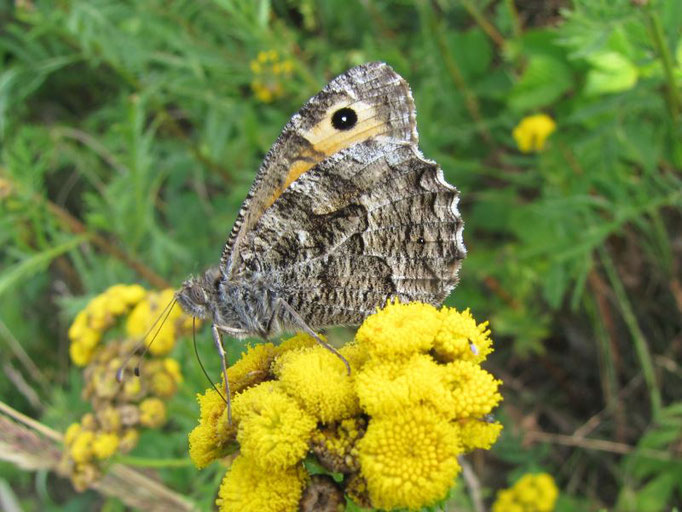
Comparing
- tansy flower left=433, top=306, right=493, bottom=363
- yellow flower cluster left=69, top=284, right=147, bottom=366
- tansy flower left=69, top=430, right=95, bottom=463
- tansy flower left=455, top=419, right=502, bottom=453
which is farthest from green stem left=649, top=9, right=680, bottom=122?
Answer: tansy flower left=69, top=430, right=95, bottom=463

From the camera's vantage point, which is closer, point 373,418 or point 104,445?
point 373,418

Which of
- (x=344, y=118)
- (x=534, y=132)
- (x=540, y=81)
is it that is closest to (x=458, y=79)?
(x=540, y=81)

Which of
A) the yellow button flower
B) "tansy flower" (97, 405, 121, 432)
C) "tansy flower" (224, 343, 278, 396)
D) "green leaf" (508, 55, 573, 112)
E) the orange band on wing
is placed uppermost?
"green leaf" (508, 55, 573, 112)

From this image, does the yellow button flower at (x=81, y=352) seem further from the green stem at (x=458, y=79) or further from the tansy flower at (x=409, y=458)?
the green stem at (x=458, y=79)

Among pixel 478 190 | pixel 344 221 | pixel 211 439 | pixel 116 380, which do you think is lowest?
pixel 211 439

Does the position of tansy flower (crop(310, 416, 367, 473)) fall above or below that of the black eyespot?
below

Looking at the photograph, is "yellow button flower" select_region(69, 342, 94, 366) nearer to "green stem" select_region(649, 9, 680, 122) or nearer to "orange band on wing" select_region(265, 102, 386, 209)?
"orange band on wing" select_region(265, 102, 386, 209)

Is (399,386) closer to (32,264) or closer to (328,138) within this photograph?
(328,138)

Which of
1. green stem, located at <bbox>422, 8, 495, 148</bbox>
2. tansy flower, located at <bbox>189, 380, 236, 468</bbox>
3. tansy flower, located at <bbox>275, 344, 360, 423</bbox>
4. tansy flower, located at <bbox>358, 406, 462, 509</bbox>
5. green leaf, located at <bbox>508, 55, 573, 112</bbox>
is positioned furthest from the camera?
green stem, located at <bbox>422, 8, 495, 148</bbox>
